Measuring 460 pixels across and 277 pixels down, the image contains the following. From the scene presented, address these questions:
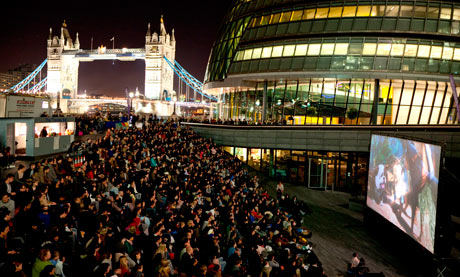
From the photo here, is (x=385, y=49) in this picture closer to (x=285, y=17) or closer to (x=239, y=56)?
(x=285, y=17)

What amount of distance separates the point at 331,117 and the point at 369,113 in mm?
3548

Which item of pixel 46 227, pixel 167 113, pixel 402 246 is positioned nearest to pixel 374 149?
pixel 402 246

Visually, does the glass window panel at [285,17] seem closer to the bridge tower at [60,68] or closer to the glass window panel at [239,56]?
the glass window panel at [239,56]

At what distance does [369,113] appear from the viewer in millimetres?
33094

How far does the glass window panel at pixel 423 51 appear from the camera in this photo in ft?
104

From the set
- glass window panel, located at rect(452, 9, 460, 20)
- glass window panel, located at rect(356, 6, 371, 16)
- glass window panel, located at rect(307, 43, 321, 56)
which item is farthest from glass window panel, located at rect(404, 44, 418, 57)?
glass window panel, located at rect(307, 43, 321, 56)

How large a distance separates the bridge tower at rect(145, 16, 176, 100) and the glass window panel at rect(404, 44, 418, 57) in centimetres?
8539

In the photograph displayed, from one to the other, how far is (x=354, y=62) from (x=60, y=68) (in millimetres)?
121205

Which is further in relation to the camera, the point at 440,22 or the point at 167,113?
the point at 167,113

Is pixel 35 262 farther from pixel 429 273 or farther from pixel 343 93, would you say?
pixel 343 93

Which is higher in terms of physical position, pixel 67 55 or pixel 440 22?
pixel 67 55

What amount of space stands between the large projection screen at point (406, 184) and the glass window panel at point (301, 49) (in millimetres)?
15216

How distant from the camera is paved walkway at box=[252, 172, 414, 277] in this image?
615 inches

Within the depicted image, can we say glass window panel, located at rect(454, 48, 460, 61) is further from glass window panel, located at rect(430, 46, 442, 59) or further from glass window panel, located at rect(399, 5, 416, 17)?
glass window panel, located at rect(399, 5, 416, 17)
